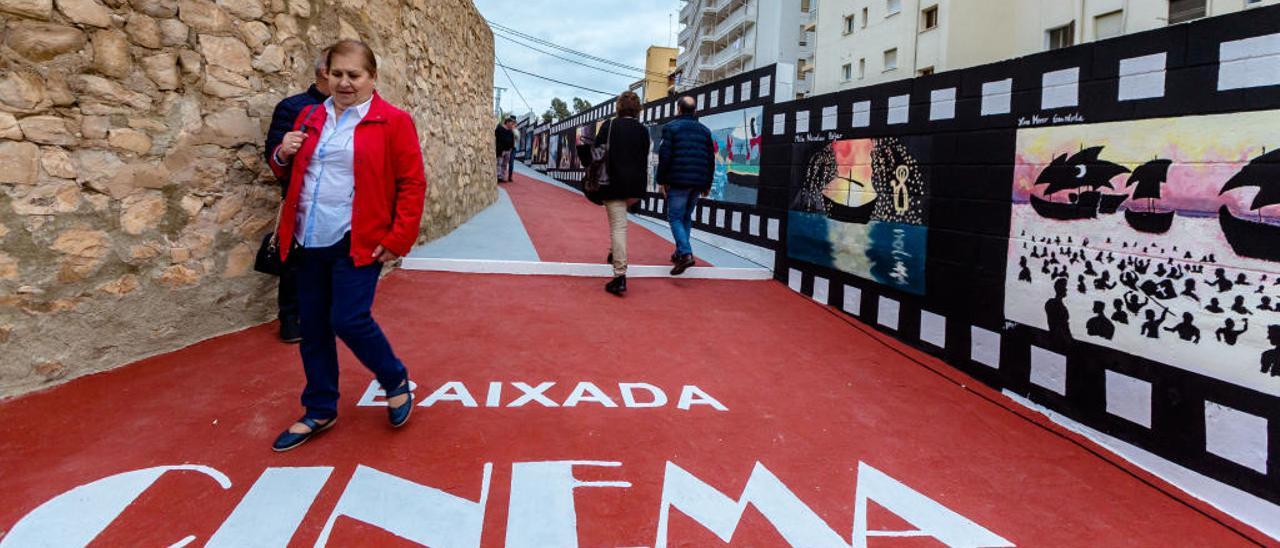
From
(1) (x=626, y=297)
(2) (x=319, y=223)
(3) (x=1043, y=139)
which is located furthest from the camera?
(1) (x=626, y=297)

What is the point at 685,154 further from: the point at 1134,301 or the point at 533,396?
the point at 1134,301

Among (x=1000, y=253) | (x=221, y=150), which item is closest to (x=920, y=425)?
(x=1000, y=253)

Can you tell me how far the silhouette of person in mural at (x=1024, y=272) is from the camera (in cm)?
336

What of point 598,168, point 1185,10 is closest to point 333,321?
point 598,168

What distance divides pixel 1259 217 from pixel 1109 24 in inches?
699

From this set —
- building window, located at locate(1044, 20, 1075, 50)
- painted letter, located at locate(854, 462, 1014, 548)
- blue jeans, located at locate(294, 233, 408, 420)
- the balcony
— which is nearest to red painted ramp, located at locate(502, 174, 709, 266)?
blue jeans, located at locate(294, 233, 408, 420)

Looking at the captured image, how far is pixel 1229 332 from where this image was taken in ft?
8.14

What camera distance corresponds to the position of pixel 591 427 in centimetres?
278

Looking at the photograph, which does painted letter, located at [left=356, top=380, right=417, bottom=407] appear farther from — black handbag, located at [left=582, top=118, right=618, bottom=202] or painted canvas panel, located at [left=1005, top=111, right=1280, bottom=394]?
painted canvas panel, located at [left=1005, top=111, right=1280, bottom=394]

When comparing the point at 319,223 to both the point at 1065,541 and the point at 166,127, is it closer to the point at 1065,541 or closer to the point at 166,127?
the point at 166,127

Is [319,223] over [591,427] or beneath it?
over

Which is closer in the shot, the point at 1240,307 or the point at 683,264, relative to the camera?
the point at 1240,307

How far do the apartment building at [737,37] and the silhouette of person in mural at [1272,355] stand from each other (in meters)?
29.2

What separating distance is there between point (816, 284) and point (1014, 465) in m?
2.74
